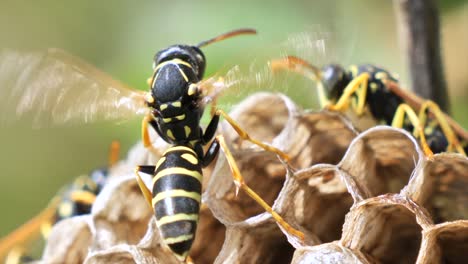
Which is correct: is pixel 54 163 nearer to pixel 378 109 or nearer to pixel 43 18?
pixel 43 18

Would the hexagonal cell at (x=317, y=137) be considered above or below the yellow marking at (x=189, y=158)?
below

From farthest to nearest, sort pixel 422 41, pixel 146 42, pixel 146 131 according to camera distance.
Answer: pixel 146 42
pixel 146 131
pixel 422 41

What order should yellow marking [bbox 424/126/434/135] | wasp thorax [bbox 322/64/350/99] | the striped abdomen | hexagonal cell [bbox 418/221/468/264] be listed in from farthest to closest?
wasp thorax [bbox 322/64/350/99] < yellow marking [bbox 424/126/434/135] < the striped abdomen < hexagonal cell [bbox 418/221/468/264]

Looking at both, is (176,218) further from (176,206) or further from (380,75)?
(380,75)

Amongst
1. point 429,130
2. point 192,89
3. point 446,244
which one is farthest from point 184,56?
point 446,244

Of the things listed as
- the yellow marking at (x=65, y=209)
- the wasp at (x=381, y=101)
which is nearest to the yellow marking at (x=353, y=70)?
the wasp at (x=381, y=101)

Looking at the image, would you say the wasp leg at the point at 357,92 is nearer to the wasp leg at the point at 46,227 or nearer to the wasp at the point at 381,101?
the wasp at the point at 381,101

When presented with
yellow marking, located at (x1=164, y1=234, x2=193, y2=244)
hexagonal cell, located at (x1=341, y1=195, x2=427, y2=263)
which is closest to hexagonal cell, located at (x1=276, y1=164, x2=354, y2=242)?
hexagonal cell, located at (x1=341, y1=195, x2=427, y2=263)

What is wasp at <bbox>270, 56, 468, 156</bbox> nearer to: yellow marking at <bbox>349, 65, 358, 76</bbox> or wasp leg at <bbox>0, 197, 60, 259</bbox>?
yellow marking at <bbox>349, 65, 358, 76</bbox>
